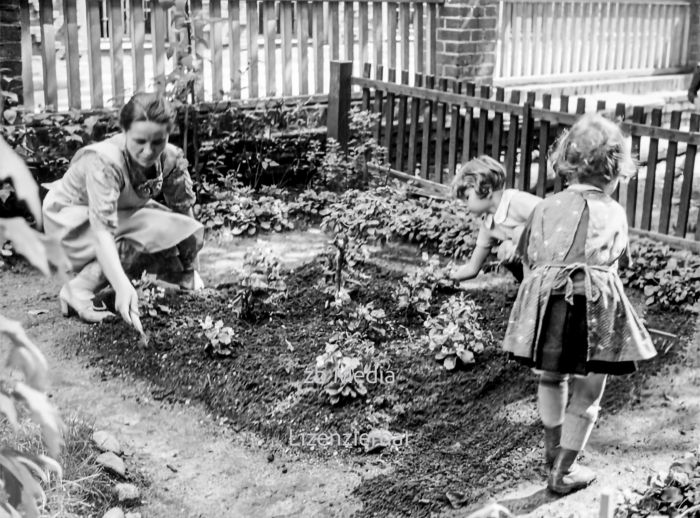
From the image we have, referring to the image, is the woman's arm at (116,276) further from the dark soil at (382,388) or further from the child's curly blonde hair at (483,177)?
the child's curly blonde hair at (483,177)

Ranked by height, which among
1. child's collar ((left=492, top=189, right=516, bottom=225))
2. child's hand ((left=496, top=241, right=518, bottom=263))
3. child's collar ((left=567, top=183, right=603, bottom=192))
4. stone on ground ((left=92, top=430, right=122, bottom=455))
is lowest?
stone on ground ((left=92, top=430, right=122, bottom=455))

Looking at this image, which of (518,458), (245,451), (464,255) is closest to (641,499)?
(518,458)

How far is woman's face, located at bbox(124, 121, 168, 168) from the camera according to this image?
5117mm

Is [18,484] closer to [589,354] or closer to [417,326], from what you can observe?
[589,354]

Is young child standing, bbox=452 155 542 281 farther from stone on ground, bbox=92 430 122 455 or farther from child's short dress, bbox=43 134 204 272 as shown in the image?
stone on ground, bbox=92 430 122 455

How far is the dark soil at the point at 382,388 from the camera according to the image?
394 centimetres

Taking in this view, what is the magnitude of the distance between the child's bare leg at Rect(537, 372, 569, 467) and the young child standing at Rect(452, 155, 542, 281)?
116cm

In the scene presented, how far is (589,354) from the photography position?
144 inches

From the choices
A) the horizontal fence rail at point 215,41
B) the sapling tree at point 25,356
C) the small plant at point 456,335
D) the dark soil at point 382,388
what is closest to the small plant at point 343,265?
the dark soil at point 382,388

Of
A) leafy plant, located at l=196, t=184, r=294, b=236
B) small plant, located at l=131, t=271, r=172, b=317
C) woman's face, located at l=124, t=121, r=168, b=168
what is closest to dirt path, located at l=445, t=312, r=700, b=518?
small plant, located at l=131, t=271, r=172, b=317

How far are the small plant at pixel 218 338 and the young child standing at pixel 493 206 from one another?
1.24 metres

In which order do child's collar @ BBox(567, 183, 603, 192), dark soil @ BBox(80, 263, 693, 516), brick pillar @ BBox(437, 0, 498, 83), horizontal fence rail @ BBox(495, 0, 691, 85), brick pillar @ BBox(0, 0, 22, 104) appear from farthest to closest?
horizontal fence rail @ BBox(495, 0, 691, 85), brick pillar @ BBox(437, 0, 498, 83), brick pillar @ BBox(0, 0, 22, 104), dark soil @ BBox(80, 263, 693, 516), child's collar @ BBox(567, 183, 603, 192)

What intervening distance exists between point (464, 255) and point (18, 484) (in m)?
4.99

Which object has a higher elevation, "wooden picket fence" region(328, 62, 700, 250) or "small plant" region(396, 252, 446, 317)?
"wooden picket fence" region(328, 62, 700, 250)
